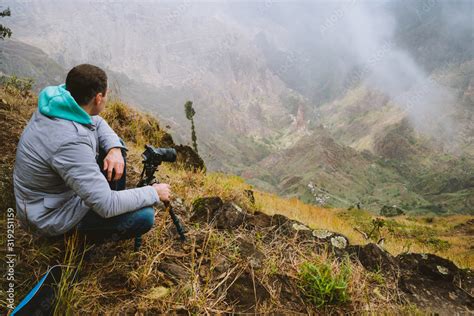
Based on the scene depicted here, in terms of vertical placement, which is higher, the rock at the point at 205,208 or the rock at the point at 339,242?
the rock at the point at 339,242

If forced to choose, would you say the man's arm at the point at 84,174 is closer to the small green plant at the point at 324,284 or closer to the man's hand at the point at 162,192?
the man's hand at the point at 162,192

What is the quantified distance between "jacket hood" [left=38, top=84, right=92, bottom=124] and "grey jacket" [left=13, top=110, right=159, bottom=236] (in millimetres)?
56

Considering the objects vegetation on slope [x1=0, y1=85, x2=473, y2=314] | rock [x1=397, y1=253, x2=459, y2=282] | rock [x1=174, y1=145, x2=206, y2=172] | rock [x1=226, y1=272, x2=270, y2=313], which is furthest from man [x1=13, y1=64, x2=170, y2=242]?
rock [x1=174, y1=145, x2=206, y2=172]

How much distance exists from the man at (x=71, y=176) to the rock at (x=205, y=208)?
184cm

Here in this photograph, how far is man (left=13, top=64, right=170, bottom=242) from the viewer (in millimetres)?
2949

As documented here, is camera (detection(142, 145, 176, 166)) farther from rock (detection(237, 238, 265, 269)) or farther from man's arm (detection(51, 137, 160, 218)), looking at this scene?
rock (detection(237, 238, 265, 269))

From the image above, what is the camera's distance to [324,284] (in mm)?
3893

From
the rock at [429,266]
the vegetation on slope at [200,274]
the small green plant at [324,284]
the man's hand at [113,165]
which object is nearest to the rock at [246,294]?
the vegetation on slope at [200,274]

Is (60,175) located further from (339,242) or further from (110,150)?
(339,242)

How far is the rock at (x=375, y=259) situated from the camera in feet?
16.6

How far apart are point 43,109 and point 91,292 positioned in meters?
1.96

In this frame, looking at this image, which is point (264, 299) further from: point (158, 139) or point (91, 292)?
point (158, 139)

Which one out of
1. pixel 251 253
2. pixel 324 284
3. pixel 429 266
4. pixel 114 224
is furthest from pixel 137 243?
pixel 429 266

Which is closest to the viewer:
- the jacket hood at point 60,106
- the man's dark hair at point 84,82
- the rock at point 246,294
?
the jacket hood at point 60,106
